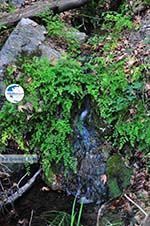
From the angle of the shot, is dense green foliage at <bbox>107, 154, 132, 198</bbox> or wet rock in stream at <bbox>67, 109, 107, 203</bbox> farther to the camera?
wet rock in stream at <bbox>67, 109, 107, 203</bbox>

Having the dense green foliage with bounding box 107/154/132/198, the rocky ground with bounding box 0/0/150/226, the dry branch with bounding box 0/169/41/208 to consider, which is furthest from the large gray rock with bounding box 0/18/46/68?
the dense green foliage with bounding box 107/154/132/198

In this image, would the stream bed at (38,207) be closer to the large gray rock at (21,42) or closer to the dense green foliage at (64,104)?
the dense green foliage at (64,104)

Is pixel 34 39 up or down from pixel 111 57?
up

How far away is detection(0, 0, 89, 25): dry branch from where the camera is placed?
6.92 m

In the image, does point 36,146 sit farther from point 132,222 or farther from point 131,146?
point 132,222

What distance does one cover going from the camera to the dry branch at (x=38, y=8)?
692 centimetres

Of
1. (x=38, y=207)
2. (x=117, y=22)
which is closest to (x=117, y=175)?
(x=38, y=207)

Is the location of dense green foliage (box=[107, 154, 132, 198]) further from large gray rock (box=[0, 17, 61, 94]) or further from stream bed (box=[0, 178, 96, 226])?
large gray rock (box=[0, 17, 61, 94])

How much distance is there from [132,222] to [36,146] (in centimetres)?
173

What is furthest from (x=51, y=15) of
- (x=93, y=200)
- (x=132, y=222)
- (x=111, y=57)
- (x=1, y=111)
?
(x=132, y=222)

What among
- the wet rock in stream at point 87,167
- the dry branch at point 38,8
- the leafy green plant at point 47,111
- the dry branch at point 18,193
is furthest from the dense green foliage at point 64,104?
the dry branch at point 38,8

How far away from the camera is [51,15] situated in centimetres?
703

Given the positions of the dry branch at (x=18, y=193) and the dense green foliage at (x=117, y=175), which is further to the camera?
the dry branch at (x=18, y=193)

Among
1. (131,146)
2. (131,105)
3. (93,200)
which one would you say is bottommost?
(93,200)
